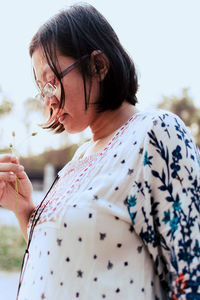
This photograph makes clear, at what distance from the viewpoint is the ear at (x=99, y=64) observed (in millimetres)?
1023

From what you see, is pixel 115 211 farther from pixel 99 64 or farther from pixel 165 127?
pixel 99 64

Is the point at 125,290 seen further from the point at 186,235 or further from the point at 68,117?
the point at 68,117

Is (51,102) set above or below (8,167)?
above

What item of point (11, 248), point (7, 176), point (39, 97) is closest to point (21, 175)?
point (7, 176)

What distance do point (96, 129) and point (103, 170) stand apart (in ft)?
0.78

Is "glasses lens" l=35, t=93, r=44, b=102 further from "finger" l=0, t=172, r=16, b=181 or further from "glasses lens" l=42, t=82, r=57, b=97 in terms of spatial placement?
"finger" l=0, t=172, r=16, b=181

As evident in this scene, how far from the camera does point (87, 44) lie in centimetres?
102

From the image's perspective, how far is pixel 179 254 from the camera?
30.8 inches

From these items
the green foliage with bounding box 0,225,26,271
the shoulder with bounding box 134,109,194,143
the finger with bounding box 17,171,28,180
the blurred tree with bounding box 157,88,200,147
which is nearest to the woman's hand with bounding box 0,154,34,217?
the finger with bounding box 17,171,28,180

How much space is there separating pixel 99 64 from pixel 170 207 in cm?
43

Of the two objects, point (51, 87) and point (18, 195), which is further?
point (18, 195)

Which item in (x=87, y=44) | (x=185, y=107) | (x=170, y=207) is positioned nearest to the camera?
(x=170, y=207)

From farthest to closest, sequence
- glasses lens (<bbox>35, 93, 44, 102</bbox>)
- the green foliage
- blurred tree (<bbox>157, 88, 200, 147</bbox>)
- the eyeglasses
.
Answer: blurred tree (<bbox>157, 88, 200, 147</bbox>) < the green foliage < glasses lens (<bbox>35, 93, 44, 102</bbox>) < the eyeglasses

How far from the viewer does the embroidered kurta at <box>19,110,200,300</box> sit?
0.80 metres
